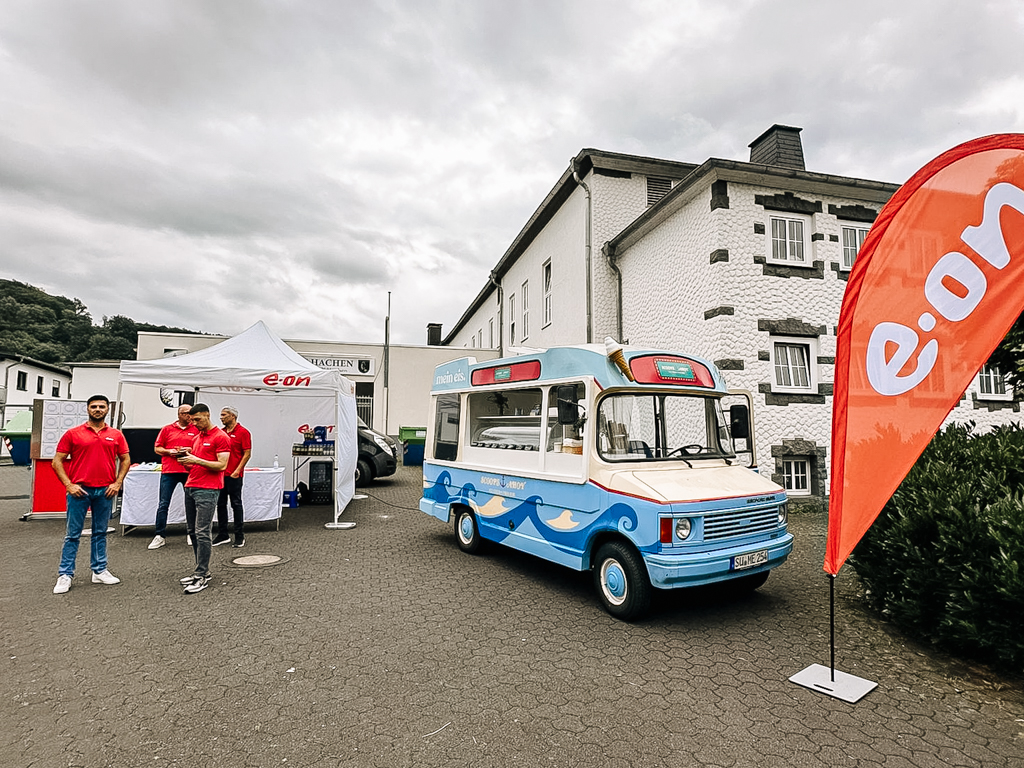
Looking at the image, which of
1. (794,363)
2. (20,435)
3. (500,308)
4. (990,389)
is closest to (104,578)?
(794,363)

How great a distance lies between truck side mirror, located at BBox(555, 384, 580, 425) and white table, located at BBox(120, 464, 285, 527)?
5.79 m

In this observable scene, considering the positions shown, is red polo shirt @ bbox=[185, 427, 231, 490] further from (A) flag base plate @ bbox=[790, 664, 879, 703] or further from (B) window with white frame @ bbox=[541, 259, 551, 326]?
(B) window with white frame @ bbox=[541, 259, 551, 326]

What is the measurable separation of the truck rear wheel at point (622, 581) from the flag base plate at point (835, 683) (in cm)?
131

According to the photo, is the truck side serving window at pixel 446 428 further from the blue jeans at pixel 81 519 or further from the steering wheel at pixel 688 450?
the blue jeans at pixel 81 519

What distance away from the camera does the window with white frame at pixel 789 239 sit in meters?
12.7

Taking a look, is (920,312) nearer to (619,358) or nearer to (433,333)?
(619,358)

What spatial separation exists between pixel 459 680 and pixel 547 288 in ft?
56.7

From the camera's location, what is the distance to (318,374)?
384 inches

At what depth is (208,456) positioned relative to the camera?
20.4ft

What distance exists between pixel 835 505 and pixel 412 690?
3.07 m

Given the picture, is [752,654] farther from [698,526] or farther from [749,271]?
[749,271]

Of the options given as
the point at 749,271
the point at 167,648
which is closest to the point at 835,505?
the point at 167,648

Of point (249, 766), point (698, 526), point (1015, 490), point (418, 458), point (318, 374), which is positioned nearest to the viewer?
point (249, 766)

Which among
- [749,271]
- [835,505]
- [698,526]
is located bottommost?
[698,526]
